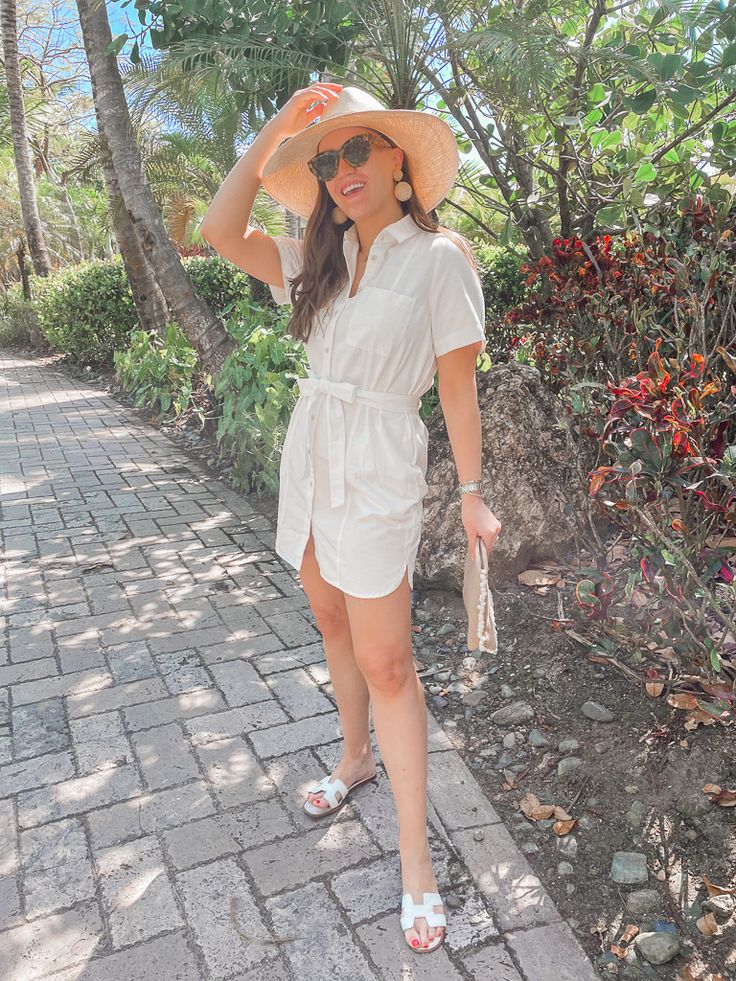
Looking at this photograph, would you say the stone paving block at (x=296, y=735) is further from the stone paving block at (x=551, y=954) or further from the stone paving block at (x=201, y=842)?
the stone paving block at (x=551, y=954)

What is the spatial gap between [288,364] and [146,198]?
8.28 feet

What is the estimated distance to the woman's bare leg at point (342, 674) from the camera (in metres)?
2.23

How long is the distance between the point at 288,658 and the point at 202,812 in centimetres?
102

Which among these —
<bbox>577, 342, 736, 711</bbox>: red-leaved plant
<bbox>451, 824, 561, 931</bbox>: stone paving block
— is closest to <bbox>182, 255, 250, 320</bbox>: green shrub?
<bbox>577, 342, 736, 711</bbox>: red-leaved plant

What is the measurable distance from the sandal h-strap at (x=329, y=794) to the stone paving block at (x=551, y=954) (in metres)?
0.65

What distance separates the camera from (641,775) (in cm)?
→ 250

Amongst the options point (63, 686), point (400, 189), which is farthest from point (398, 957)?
point (400, 189)

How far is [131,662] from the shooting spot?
133 inches

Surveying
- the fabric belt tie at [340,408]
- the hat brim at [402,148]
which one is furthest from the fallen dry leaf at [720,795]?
the hat brim at [402,148]

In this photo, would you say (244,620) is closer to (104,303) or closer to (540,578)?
(540,578)

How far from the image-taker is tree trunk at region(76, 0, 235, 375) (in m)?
6.54

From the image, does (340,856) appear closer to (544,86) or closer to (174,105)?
(544,86)

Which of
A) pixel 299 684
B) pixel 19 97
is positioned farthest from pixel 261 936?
pixel 19 97

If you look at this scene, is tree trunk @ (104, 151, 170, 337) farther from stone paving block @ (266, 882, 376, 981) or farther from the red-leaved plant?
stone paving block @ (266, 882, 376, 981)
